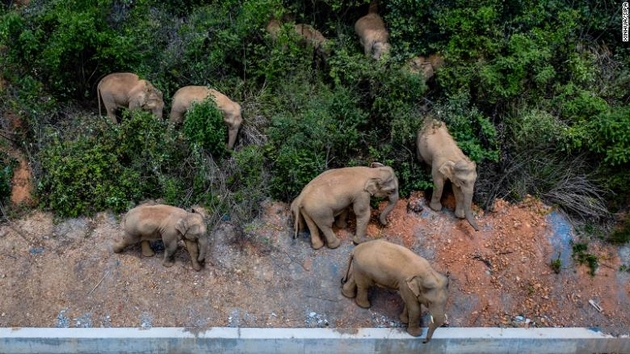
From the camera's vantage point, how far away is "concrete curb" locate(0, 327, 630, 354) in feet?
28.1

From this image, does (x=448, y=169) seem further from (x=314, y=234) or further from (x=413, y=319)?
(x=413, y=319)

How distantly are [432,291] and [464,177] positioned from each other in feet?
7.43

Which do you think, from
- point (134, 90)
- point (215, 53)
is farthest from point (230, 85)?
point (134, 90)

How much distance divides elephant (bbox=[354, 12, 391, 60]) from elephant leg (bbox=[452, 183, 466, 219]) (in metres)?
2.83

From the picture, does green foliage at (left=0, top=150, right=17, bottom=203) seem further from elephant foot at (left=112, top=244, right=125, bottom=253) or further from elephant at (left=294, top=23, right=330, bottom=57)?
elephant at (left=294, top=23, right=330, bottom=57)

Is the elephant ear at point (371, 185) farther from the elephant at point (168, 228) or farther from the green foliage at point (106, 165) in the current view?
the green foliage at point (106, 165)

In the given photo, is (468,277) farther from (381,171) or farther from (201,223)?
(201,223)

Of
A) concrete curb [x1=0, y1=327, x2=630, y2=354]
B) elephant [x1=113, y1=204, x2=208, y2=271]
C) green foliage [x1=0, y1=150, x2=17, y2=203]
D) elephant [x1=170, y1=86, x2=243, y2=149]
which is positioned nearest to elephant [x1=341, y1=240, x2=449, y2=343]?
concrete curb [x1=0, y1=327, x2=630, y2=354]

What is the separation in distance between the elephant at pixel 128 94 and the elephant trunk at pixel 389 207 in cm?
411

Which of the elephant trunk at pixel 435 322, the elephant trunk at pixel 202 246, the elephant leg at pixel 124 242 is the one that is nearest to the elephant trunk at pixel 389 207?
the elephant trunk at pixel 435 322

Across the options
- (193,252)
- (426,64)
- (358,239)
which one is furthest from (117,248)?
(426,64)

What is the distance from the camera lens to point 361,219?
959 cm

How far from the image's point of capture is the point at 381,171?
947 centimetres

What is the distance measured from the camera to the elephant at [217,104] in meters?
A: 10.6
